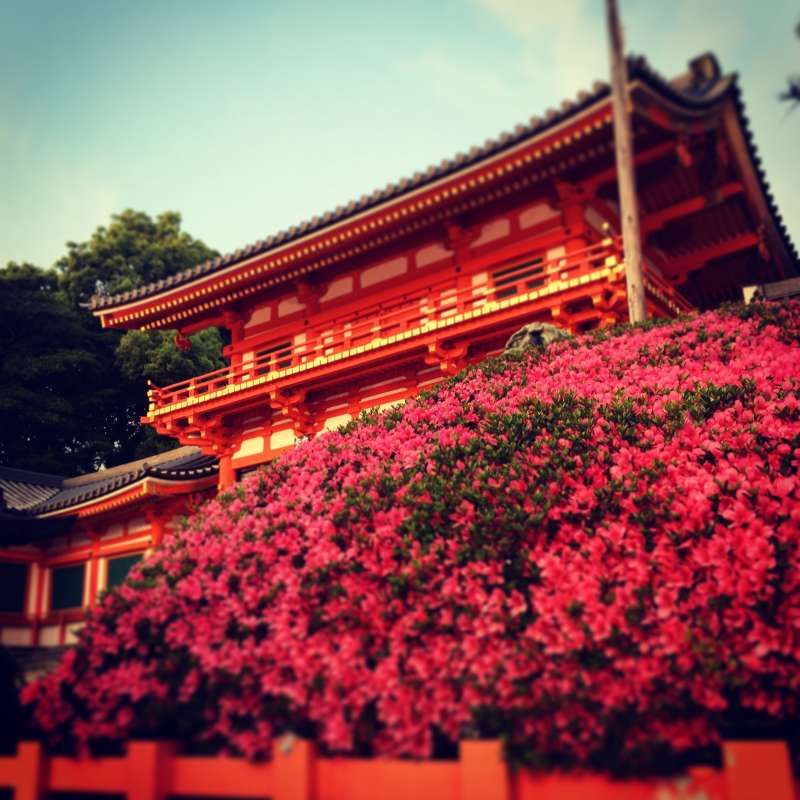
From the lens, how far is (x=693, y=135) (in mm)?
11180

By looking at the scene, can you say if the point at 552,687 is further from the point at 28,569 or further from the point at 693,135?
the point at 28,569

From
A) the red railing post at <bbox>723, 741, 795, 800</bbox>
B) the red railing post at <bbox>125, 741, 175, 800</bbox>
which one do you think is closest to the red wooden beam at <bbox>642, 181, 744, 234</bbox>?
the red railing post at <bbox>723, 741, 795, 800</bbox>

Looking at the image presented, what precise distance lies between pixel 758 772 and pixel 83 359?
28707 mm

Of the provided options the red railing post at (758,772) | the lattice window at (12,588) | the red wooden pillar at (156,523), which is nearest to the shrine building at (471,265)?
the red wooden pillar at (156,523)

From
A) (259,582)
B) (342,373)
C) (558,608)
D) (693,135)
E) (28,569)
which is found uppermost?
(693,135)

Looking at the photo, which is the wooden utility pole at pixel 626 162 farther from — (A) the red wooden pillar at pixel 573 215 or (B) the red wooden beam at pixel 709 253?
(B) the red wooden beam at pixel 709 253

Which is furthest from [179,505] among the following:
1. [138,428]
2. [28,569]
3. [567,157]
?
[138,428]

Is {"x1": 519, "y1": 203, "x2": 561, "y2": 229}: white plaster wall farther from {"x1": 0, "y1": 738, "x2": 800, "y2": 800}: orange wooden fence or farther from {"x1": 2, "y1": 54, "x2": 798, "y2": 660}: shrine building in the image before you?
{"x1": 0, "y1": 738, "x2": 800, "y2": 800}: orange wooden fence

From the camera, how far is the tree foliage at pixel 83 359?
26703mm

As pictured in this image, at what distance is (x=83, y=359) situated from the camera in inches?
1099

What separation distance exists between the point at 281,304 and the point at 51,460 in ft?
50.3

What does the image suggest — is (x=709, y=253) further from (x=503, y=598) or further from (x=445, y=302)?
(x=503, y=598)

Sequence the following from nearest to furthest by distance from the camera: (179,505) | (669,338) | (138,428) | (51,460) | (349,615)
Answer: (349,615) < (669,338) < (179,505) < (51,460) < (138,428)

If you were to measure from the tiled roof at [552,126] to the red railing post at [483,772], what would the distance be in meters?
9.71
